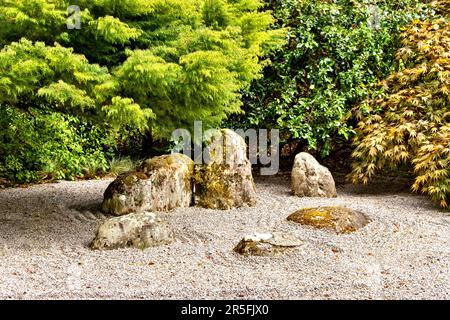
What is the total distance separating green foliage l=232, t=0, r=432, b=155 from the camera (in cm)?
823

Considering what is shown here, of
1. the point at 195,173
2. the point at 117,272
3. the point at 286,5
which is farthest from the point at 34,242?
the point at 286,5

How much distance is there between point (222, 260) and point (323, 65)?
4.66 metres

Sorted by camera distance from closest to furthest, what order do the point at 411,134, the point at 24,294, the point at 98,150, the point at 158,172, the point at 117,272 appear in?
the point at 24,294 < the point at 117,272 < the point at 158,172 < the point at 411,134 < the point at 98,150

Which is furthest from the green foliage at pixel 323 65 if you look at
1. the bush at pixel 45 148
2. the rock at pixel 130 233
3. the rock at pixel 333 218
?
the rock at pixel 130 233

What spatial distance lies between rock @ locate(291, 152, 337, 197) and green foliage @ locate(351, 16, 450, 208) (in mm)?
437

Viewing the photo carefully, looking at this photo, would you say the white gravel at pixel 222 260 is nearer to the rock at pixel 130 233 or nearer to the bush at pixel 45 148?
the rock at pixel 130 233

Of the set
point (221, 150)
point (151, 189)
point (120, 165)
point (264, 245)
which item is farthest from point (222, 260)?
point (120, 165)

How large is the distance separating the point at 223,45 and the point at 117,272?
2.15 meters

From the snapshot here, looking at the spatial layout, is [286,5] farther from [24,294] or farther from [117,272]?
[24,294]

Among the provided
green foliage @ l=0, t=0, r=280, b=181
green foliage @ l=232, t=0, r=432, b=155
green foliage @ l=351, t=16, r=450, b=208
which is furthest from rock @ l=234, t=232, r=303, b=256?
green foliage @ l=232, t=0, r=432, b=155

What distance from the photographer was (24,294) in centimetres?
371

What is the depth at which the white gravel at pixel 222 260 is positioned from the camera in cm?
382

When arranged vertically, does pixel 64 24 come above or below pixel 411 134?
above

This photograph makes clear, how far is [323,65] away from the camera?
8.29 metres
